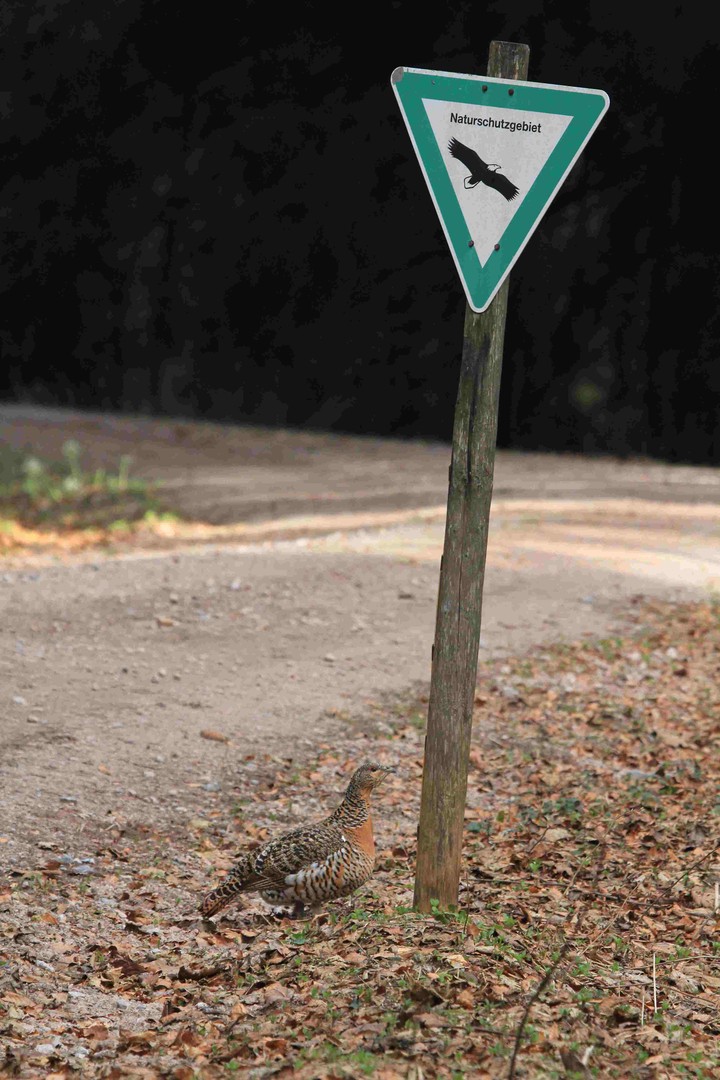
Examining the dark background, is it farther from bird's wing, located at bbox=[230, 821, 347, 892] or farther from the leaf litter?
bird's wing, located at bbox=[230, 821, 347, 892]

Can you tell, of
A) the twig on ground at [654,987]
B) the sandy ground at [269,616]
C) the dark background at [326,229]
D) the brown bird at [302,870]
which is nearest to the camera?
the twig on ground at [654,987]

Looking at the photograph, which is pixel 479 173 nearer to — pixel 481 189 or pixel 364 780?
pixel 481 189

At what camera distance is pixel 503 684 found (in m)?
7.31

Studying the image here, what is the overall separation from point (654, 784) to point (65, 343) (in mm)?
15024

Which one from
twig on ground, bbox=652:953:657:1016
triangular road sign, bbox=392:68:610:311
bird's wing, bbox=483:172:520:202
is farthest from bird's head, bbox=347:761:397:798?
bird's wing, bbox=483:172:520:202

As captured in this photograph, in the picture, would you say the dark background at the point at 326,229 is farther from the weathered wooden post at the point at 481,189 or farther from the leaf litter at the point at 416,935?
the weathered wooden post at the point at 481,189

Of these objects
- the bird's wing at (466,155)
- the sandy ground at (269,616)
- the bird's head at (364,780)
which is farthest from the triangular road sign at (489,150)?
the sandy ground at (269,616)

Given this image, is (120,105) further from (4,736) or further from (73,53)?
(4,736)

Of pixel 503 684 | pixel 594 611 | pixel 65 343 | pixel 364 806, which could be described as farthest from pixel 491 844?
pixel 65 343

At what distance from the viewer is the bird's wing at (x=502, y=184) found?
3.63 m

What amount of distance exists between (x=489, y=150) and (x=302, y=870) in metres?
2.39

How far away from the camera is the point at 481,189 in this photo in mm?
3646

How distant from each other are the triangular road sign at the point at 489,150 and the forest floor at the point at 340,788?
2.06 meters

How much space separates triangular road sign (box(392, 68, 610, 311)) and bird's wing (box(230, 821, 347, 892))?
1.90 meters
